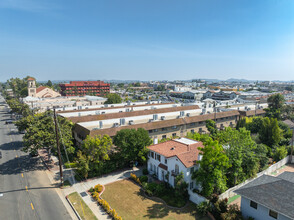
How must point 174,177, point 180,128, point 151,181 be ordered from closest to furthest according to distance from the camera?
point 174,177 → point 151,181 → point 180,128

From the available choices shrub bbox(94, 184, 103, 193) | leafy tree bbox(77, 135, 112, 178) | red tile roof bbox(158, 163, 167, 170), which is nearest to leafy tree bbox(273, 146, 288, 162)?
red tile roof bbox(158, 163, 167, 170)

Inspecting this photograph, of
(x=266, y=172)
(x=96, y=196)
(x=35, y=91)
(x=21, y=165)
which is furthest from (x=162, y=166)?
Result: (x=35, y=91)

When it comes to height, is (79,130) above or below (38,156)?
above

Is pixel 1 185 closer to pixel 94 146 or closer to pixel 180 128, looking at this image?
pixel 94 146

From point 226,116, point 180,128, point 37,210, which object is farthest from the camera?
point 226,116

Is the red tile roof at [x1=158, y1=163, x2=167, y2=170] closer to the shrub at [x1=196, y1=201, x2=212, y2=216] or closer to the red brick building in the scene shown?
the shrub at [x1=196, y1=201, x2=212, y2=216]

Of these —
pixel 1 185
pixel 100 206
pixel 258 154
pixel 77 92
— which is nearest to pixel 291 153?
pixel 258 154

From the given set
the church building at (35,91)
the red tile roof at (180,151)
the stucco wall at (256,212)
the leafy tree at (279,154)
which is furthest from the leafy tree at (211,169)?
the church building at (35,91)
